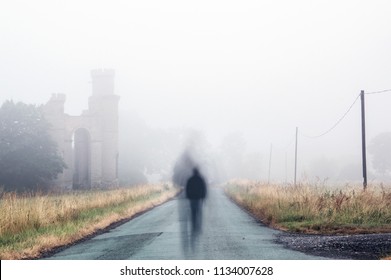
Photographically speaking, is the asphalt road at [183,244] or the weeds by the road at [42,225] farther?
the weeds by the road at [42,225]

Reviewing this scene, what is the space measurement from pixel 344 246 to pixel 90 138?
163ft

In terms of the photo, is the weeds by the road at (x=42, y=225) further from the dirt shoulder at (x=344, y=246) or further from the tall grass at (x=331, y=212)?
the tall grass at (x=331, y=212)

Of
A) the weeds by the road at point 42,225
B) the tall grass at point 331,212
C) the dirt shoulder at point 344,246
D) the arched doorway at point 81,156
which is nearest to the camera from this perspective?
the dirt shoulder at point 344,246

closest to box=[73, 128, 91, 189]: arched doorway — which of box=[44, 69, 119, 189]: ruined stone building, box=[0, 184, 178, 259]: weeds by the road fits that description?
box=[44, 69, 119, 189]: ruined stone building

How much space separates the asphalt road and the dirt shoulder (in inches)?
14.8

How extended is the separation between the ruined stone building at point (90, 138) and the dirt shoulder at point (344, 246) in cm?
4500

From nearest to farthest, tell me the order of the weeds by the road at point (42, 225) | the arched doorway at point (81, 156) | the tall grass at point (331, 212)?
the weeds by the road at point (42, 225)
the tall grass at point (331, 212)
the arched doorway at point (81, 156)

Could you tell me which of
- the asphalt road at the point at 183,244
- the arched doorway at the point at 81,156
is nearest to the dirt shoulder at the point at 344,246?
the asphalt road at the point at 183,244

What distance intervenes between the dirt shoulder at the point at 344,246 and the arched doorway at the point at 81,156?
162 ft

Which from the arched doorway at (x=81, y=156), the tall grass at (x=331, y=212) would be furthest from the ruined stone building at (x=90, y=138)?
the tall grass at (x=331, y=212)

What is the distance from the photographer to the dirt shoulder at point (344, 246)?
874cm

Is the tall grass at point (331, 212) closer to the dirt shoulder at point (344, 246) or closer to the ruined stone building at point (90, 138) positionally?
the dirt shoulder at point (344, 246)

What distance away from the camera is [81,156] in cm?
6059
